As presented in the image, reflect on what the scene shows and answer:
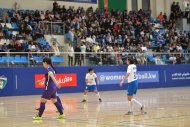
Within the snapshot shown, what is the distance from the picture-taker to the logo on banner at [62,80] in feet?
95.6

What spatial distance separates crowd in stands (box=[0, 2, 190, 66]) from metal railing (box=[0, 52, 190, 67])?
0.07 m

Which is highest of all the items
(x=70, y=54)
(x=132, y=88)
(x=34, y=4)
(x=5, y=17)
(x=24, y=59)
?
(x=34, y=4)

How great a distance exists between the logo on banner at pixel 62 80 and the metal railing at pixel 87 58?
2.86 feet

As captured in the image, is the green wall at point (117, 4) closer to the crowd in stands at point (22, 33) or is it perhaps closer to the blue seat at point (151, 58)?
the blue seat at point (151, 58)

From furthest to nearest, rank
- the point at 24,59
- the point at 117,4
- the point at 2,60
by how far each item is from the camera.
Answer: the point at 117,4, the point at 24,59, the point at 2,60

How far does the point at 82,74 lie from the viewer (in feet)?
104

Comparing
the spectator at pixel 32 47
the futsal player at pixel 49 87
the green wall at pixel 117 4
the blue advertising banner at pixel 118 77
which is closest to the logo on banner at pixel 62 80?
the spectator at pixel 32 47

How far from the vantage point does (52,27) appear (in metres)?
35.1

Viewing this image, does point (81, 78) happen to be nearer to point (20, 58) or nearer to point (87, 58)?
point (87, 58)

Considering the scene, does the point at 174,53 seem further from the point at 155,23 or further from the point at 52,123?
the point at 52,123

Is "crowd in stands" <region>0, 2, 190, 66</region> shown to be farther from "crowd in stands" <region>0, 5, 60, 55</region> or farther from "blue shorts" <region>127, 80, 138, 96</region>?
"blue shorts" <region>127, 80, 138, 96</region>

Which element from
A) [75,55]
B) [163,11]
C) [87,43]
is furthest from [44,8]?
[163,11]

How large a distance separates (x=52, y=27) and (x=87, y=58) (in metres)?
5.10

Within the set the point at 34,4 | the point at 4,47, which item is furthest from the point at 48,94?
the point at 34,4
